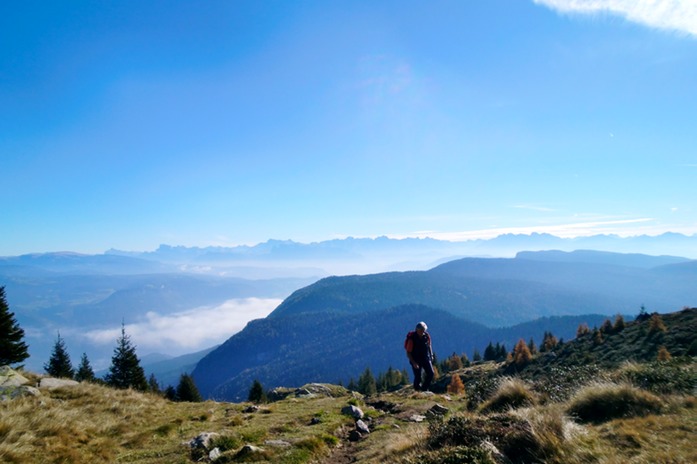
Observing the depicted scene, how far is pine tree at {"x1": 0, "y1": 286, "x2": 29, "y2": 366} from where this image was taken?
81.1ft

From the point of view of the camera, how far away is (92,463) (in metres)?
8.58

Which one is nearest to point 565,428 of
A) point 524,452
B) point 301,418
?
point 524,452

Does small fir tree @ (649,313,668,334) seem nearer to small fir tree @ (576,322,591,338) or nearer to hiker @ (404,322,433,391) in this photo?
small fir tree @ (576,322,591,338)

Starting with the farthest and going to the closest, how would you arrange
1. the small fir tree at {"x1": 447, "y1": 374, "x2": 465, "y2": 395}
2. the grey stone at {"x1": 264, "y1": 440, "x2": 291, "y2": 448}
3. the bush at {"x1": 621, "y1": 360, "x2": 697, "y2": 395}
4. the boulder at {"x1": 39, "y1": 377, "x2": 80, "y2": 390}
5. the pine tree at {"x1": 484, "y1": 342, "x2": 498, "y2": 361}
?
the pine tree at {"x1": 484, "y1": 342, "x2": 498, "y2": 361}
the small fir tree at {"x1": 447, "y1": 374, "x2": 465, "y2": 395}
the boulder at {"x1": 39, "y1": 377, "x2": 80, "y2": 390}
the grey stone at {"x1": 264, "y1": 440, "x2": 291, "y2": 448}
the bush at {"x1": 621, "y1": 360, "x2": 697, "y2": 395}

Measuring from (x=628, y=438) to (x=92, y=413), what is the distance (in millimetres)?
16940

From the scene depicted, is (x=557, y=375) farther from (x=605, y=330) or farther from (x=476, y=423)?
(x=605, y=330)

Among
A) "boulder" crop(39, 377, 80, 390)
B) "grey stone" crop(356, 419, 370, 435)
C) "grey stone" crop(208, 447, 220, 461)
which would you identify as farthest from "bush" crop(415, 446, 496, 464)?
"boulder" crop(39, 377, 80, 390)

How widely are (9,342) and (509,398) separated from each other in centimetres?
3407

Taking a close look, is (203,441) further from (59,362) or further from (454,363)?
(454,363)

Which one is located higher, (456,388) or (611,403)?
(611,403)

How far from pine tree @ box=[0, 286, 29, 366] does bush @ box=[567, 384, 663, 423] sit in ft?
113

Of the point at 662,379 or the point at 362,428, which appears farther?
the point at 362,428

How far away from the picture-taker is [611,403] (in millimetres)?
7566

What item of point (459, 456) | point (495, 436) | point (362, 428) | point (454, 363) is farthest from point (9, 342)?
point (454, 363)
